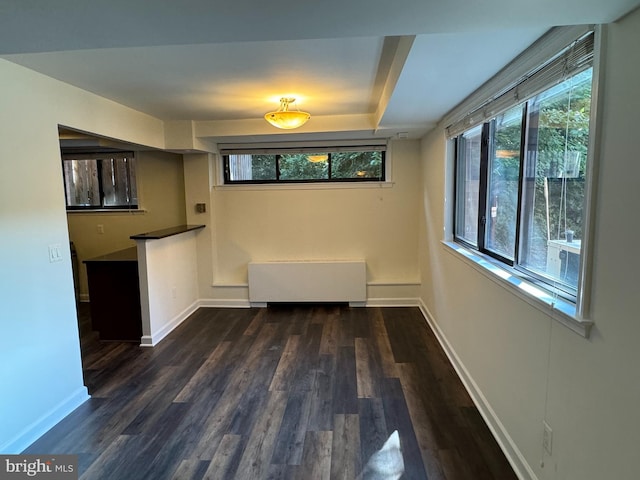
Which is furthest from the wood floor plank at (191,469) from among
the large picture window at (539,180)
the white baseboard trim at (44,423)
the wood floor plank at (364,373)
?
the large picture window at (539,180)

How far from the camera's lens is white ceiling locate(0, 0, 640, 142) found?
1.13 m

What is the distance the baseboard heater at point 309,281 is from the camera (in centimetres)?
455

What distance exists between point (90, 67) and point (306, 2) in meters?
1.87

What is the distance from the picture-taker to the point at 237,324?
412 cm

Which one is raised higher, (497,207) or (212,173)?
(212,173)

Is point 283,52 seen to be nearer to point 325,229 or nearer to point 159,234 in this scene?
point 159,234

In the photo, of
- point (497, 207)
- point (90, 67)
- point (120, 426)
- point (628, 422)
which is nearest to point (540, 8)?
point (628, 422)

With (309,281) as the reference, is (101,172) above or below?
above

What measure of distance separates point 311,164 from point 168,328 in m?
2.56

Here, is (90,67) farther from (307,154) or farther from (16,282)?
(307,154)

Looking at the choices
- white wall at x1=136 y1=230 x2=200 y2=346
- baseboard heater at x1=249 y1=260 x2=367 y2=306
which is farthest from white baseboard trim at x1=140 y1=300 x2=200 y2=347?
baseboard heater at x1=249 y1=260 x2=367 y2=306

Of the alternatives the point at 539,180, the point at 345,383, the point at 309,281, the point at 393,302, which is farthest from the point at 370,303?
the point at 539,180

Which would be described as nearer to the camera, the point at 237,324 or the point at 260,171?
the point at 237,324

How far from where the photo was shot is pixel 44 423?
7.45ft
